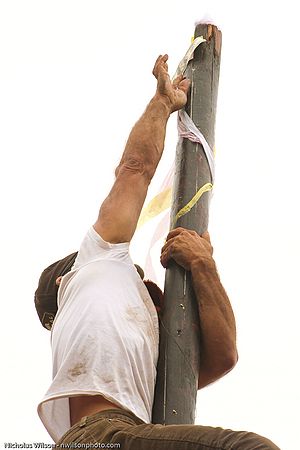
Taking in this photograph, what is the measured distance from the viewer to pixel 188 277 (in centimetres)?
429

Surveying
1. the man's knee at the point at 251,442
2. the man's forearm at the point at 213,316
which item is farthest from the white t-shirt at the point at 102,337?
the man's knee at the point at 251,442

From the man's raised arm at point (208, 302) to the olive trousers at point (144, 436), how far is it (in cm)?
57

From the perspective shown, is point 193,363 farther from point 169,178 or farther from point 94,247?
point 169,178

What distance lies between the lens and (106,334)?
3.92 m

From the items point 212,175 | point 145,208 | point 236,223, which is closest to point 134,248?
point 145,208

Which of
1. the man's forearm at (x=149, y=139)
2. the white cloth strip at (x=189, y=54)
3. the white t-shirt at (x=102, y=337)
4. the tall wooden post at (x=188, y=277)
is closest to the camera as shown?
the white t-shirt at (x=102, y=337)

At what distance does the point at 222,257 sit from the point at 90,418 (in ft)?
19.6

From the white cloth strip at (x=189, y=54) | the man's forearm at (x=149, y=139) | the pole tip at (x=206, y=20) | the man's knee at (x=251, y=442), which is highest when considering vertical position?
the pole tip at (x=206, y=20)

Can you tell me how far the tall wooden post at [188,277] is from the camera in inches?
158

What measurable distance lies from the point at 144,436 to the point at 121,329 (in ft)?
1.91

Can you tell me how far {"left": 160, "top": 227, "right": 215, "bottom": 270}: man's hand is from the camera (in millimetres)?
4266

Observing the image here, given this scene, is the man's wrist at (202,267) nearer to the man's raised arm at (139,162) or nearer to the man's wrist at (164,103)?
the man's raised arm at (139,162)

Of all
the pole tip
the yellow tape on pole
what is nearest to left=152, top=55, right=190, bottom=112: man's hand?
the pole tip

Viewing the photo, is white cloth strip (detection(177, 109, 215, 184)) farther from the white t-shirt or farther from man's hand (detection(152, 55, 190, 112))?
the white t-shirt
